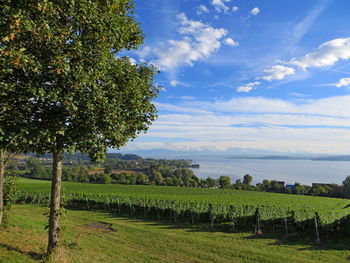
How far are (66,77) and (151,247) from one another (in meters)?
12.8

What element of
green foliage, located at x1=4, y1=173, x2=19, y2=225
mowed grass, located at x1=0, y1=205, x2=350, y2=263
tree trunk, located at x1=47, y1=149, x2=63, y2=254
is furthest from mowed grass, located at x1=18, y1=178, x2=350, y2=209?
tree trunk, located at x1=47, y1=149, x2=63, y2=254

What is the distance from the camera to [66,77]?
6.23 meters

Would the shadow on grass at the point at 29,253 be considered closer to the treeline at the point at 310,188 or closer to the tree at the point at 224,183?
the treeline at the point at 310,188

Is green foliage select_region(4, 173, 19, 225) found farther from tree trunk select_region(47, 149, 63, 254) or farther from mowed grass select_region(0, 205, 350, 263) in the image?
tree trunk select_region(47, 149, 63, 254)

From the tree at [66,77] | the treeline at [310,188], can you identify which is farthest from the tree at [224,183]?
the tree at [66,77]

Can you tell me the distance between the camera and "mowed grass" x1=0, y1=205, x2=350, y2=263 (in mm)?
9734

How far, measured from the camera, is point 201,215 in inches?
1046

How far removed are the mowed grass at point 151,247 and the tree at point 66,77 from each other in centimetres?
185

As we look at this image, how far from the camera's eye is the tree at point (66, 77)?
5668mm

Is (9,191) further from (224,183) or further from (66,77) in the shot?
(224,183)

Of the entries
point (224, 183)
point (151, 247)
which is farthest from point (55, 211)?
point (224, 183)

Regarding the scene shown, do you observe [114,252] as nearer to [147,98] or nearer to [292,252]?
[147,98]

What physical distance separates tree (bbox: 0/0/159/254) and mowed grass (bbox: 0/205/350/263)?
1.85m

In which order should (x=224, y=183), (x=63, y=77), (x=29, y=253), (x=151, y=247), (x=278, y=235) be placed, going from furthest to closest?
(x=224, y=183) < (x=278, y=235) < (x=151, y=247) < (x=29, y=253) < (x=63, y=77)
